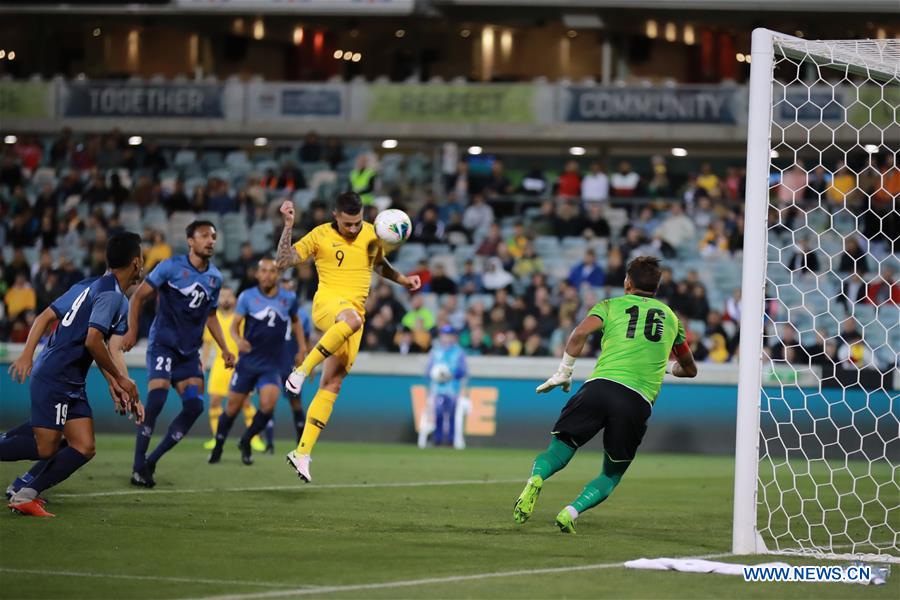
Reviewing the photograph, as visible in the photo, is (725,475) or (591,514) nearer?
(591,514)

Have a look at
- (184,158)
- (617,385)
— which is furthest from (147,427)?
(184,158)

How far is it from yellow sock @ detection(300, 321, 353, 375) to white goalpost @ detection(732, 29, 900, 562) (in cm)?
347

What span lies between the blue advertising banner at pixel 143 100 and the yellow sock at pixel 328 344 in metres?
24.7

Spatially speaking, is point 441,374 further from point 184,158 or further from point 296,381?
point 184,158

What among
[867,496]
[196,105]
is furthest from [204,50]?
[867,496]

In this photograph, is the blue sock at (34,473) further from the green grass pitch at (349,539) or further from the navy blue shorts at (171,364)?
the navy blue shorts at (171,364)

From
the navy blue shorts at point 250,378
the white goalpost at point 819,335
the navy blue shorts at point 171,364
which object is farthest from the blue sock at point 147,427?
the white goalpost at point 819,335

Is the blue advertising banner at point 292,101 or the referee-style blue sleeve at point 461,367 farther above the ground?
the blue advertising banner at point 292,101

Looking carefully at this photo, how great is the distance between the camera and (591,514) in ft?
38.4

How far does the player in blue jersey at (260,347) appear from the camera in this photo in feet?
52.6

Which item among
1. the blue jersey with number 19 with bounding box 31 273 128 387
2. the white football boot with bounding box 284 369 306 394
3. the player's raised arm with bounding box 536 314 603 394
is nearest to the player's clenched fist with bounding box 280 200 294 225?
the white football boot with bounding box 284 369 306 394

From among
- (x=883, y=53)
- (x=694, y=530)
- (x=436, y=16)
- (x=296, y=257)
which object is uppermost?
(x=436, y=16)

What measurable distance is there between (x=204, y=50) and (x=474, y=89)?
9240mm

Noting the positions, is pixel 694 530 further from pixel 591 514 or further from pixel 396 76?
pixel 396 76
